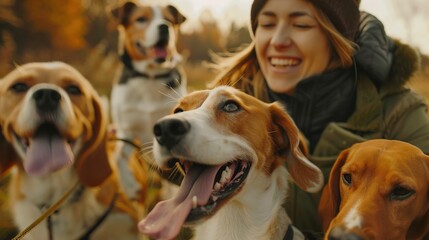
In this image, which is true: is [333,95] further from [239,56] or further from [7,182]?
[7,182]

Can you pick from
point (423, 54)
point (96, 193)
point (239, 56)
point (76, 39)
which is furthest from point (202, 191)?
point (76, 39)

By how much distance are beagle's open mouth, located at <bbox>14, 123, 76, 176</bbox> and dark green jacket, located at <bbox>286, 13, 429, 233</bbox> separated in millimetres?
1441

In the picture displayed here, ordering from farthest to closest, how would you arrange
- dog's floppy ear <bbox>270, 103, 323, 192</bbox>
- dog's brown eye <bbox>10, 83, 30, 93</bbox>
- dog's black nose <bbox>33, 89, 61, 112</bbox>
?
dog's brown eye <bbox>10, 83, 30, 93</bbox>, dog's black nose <bbox>33, 89, 61, 112</bbox>, dog's floppy ear <bbox>270, 103, 323, 192</bbox>

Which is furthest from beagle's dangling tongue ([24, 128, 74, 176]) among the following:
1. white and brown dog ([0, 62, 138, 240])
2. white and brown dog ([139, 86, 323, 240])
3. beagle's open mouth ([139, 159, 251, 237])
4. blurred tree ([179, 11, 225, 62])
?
blurred tree ([179, 11, 225, 62])

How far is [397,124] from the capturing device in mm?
3482

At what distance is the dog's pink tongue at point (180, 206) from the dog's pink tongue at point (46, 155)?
886 mm

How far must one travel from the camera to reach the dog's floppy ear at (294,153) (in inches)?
109

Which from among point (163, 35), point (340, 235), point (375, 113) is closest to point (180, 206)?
point (340, 235)

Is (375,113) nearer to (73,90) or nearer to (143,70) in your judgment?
(73,90)

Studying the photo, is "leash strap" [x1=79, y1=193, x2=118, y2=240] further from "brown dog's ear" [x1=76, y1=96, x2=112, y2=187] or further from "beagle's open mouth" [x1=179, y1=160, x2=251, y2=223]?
"beagle's open mouth" [x1=179, y1=160, x2=251, y2=223]

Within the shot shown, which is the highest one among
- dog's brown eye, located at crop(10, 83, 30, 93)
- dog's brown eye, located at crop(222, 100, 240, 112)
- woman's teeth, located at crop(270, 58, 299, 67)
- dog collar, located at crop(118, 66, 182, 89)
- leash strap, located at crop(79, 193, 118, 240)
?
dog's brown eye, located at crop(222, 100, 240, 112)

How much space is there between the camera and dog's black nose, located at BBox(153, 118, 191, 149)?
7.45 ft

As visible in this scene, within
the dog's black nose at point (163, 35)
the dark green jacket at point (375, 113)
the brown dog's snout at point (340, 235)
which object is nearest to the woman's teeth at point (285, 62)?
the dark green jacket at point (375, 113)

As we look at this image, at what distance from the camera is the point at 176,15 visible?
664 cm
